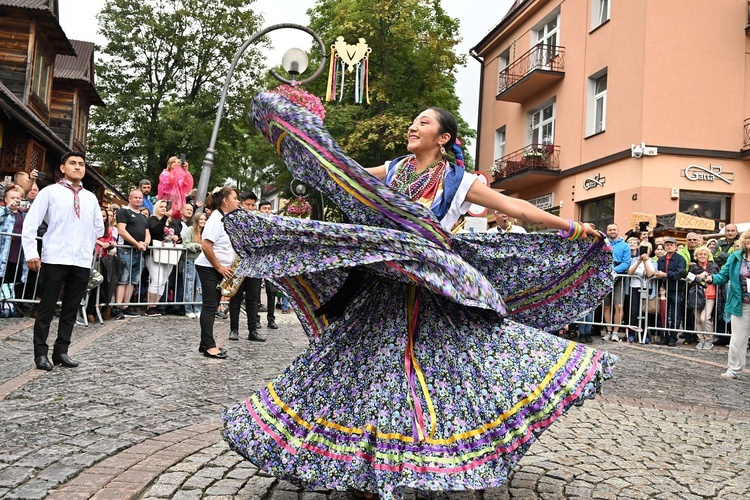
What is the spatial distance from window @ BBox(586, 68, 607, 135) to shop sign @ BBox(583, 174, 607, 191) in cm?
153

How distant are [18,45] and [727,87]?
20304 millimetres

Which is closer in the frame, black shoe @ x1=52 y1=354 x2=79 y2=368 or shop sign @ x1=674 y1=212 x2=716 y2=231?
black shoe @ x1=52 y1=354 x2=79 y2=368

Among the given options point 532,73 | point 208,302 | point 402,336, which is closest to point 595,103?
point 532,73

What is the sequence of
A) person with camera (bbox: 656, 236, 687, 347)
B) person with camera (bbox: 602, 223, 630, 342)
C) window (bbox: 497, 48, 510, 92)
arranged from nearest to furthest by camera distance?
1. person with camera (bbox: 656, 236, 687, 347)
2. person with camera (bbox: 602, 223, 630, 342)
3. window (bbox: 497, 48, 510, 92)

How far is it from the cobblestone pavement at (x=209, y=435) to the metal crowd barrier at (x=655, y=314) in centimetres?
423

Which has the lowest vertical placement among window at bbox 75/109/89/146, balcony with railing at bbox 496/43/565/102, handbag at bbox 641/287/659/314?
handbag at bbox 641/287/659/314

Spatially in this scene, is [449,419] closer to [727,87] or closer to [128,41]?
[727,87]

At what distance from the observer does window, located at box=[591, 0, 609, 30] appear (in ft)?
74.0

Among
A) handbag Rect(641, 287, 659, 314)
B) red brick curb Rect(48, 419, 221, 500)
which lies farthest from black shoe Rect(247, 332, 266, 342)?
handbag Rect(641, 287, 659, 314)

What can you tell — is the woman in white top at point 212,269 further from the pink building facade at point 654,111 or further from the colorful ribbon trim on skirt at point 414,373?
the pink building facade at point 654,111

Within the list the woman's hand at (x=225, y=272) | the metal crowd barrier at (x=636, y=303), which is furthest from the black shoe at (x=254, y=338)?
the metal crowd barrier at (x=636, y=303)

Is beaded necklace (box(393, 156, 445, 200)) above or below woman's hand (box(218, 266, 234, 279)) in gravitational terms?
above

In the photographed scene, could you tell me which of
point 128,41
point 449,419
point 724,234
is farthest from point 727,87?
point 128,41

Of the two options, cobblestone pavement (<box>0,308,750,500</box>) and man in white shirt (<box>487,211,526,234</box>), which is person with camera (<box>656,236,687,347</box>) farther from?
man in white shirt (<box>487,211,526,234</box>)
